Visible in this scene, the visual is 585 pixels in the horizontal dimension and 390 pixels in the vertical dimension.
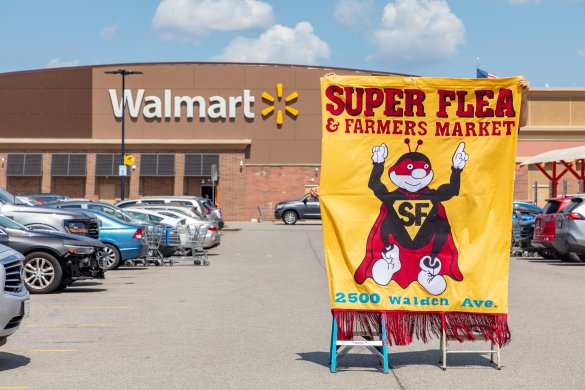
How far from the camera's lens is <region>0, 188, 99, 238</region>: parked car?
63.5ft

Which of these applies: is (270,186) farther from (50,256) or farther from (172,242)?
(50,256)

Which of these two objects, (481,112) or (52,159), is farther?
(52,159)

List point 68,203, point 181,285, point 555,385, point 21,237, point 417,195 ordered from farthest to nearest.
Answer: point 68,203 < point 181,285 < point 21,237 < point 417,195 < point 555,385

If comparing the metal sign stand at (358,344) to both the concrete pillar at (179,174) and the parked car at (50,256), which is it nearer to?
the parked car at (50,256)

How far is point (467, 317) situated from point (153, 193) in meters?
53.5

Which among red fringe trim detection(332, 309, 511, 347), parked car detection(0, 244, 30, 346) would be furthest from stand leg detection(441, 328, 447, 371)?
parked car detection(0, 244, 30, 346)

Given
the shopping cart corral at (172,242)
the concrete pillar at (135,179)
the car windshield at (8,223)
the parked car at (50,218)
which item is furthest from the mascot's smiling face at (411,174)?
the concrete pillar at (135,179)

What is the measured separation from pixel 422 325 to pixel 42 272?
8.87 metres

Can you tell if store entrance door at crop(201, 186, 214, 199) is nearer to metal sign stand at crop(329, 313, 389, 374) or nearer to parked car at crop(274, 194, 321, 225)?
parked car at crop(274, 194, 321, 225)

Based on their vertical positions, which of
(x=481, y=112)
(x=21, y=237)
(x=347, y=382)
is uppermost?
(x=481, y=112)

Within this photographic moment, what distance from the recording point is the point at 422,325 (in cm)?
930

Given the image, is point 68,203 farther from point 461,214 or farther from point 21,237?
point 461,214

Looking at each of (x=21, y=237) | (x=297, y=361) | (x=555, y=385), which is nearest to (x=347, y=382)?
(x=297, y=361)

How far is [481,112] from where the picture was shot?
9344mm
